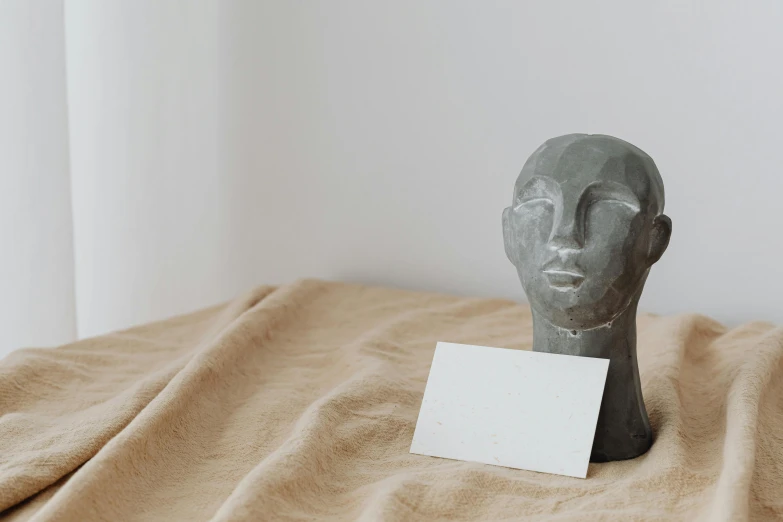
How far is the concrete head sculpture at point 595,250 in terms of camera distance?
0.95 m

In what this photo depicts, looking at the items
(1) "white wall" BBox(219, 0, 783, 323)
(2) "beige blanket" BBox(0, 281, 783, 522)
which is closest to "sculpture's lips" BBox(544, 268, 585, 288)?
(2) "beige blanket" BBox(0, 281, 783, 522)

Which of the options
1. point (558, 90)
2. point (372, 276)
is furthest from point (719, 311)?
point (372, 276)

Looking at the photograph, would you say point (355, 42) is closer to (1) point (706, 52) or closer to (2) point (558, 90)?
(2) point (558, 90)

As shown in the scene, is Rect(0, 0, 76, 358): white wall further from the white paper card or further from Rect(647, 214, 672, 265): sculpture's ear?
Rect(647, 214, 672, 265): sculpture's ear

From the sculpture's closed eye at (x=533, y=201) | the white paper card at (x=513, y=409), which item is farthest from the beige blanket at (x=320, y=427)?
the sculpture's closed eye at (x=533, y=201)

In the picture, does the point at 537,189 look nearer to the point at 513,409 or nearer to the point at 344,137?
the point at 513,409

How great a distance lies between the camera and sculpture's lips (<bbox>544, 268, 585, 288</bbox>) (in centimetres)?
94

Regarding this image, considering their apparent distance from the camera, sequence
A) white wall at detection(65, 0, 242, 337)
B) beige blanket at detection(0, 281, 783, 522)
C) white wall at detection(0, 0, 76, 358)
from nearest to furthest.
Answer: beige blanket at detection(0, 281, 783, 522)
white wall at detection(0, 0, 76, 358)
white wall at detection(65, 0, 242, 337)

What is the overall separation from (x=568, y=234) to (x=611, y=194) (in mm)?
68

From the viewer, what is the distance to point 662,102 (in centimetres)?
159

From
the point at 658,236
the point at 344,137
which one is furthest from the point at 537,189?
the point at 344,137

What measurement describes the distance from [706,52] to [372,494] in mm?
1061

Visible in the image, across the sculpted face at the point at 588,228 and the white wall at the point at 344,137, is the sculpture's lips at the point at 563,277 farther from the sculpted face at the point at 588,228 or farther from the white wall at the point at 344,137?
the white wall at the point at 344,137

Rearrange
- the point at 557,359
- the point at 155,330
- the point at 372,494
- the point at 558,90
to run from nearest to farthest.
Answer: the point at 372,494, the point at 557,359, the point at 155,330, the point at 558,90
